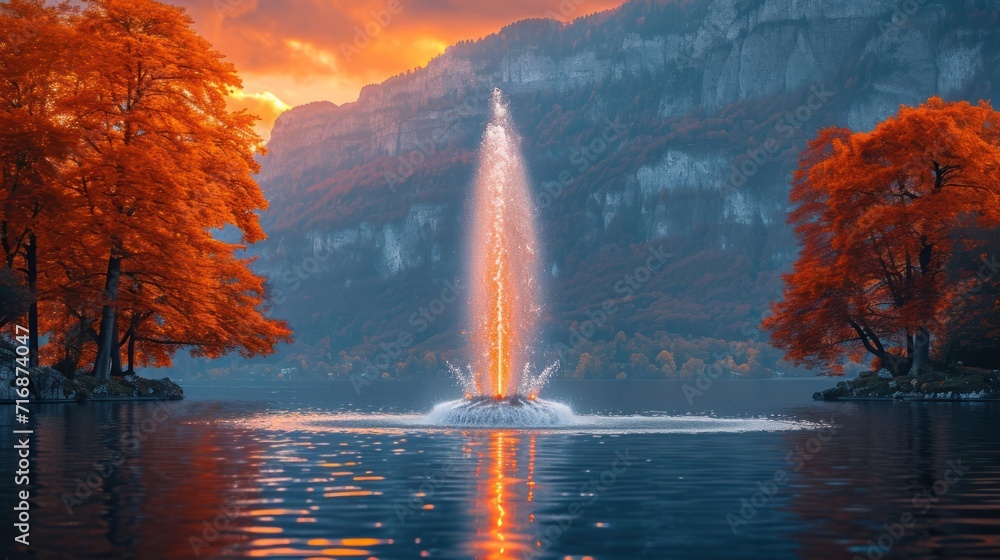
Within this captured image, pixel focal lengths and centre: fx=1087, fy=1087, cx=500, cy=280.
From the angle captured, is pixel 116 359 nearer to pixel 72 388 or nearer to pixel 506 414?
pixel 72 388

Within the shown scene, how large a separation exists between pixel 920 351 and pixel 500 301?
96.1 feet

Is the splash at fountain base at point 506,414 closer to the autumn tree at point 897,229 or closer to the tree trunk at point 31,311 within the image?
the tree trunk at point 31,311

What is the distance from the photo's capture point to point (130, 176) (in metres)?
50.5

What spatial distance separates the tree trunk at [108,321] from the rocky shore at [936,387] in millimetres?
40604

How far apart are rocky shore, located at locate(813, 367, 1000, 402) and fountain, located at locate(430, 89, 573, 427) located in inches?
922

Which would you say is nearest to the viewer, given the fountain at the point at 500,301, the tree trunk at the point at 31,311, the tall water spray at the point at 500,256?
the fountain at the point at 500,301

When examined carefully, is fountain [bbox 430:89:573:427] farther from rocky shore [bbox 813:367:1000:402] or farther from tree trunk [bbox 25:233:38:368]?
rocky shore [bbox 813:367:1000:402]

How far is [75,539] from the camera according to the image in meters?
13.3

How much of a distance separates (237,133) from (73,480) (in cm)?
4009

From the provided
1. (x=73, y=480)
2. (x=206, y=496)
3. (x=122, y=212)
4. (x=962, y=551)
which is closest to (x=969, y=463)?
(x=962, y=551)

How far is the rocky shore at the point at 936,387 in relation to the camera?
5666 centimetres

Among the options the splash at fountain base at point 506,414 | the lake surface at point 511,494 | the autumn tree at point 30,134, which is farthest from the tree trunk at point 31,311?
the splash at fountain base at point 506,414

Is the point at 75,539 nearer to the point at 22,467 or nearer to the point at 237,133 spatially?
the point at 22,467

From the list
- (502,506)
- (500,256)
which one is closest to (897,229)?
→ (500,256)
